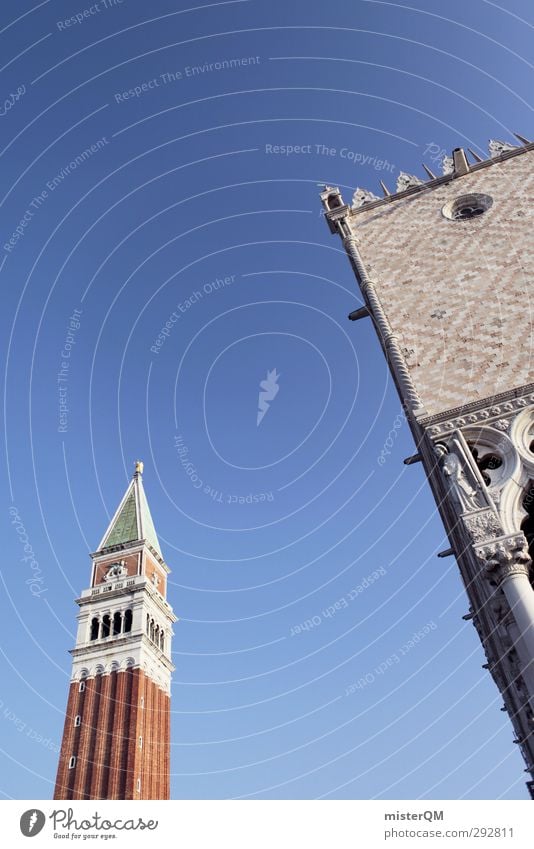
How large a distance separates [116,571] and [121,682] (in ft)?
36.2

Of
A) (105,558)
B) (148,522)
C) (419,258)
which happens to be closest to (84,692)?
(105,558)

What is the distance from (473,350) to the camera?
15336 millimetres

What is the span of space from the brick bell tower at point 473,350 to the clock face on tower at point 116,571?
4634 centimetres

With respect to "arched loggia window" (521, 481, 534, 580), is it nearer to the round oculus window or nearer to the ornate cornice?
the ornate cornice

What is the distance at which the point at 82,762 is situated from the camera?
51000mm

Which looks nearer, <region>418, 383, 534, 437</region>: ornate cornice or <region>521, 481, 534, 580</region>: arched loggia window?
<region>521, 481, 534, 580</region>: arched loggia window
